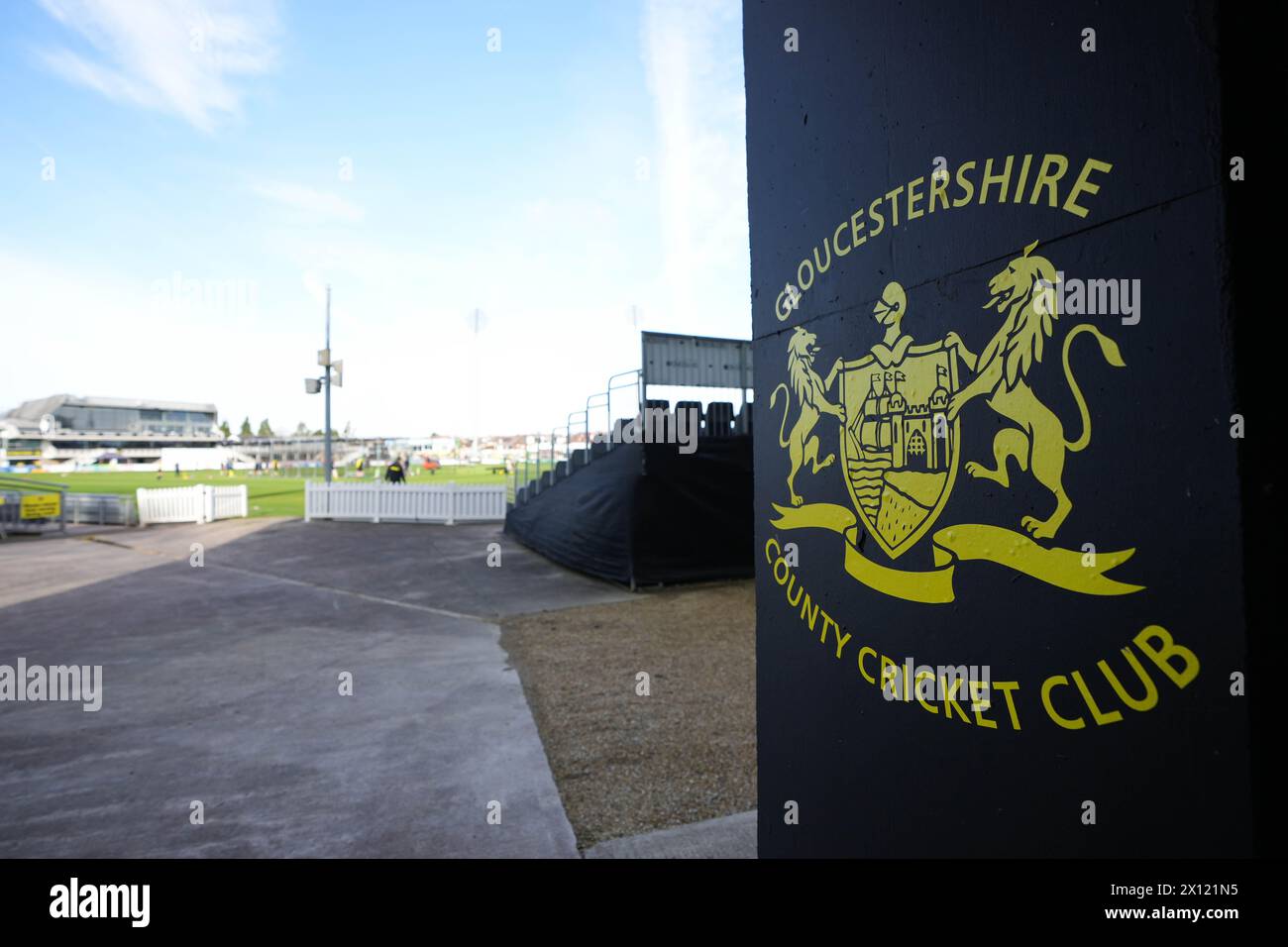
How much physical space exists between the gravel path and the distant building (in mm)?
87282

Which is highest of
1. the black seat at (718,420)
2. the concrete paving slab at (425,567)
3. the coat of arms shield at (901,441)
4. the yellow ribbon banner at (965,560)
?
the black seat at (718,420)

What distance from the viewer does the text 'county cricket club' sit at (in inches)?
54.7

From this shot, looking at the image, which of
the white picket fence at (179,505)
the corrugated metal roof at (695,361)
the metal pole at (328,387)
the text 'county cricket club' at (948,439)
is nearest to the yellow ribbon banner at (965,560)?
the text 'county cricket club' at (948,439)

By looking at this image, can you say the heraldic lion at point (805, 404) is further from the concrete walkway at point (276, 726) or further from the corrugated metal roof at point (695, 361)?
the corrugated metal roof at point (695, 361)

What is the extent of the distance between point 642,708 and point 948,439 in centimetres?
440

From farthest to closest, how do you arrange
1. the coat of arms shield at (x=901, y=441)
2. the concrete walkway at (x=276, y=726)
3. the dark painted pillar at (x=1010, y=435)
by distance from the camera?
1. the concrete walkway at (x=276, y=726)
2. the coat of arms shield at (x=901, y=441)
3. the dark painted pillar at (x=1010, y=435)

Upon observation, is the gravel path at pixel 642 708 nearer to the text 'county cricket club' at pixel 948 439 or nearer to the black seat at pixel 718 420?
the text 'county cricket club' at pixel 948 439

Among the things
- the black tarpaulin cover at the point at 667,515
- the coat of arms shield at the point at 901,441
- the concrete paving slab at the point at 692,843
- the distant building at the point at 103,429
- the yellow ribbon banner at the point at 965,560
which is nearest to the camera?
the yellow ribbon banner at the point at 965,560

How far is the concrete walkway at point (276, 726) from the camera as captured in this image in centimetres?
350

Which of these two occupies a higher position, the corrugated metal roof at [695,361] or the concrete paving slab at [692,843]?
the corrugated metal roof at [695,361]

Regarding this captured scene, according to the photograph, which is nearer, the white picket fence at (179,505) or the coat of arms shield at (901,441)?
the coat of arms shield at (901,441)

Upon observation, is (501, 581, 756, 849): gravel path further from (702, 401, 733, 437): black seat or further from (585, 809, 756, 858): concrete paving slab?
(702, 401, 733, 437): black seat

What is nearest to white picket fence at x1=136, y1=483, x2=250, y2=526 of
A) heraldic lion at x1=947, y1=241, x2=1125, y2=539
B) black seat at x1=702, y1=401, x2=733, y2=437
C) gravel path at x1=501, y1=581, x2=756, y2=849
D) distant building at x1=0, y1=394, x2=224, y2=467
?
gravel path at x1=501, y1=581, x2=756, y2=849
